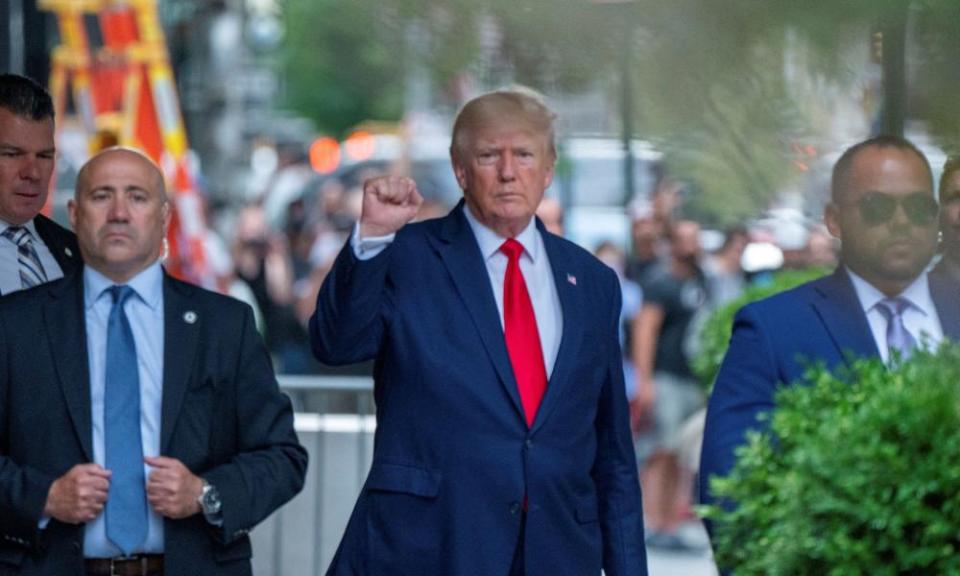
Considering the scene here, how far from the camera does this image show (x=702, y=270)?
35.4 ft

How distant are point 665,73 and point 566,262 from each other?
1.86 m

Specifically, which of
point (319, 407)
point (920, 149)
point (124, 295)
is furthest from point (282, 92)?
point (920, 149)

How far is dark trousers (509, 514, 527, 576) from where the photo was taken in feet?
14.1

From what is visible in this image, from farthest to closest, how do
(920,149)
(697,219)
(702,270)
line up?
(702,270) < (697,219) < (920,149)

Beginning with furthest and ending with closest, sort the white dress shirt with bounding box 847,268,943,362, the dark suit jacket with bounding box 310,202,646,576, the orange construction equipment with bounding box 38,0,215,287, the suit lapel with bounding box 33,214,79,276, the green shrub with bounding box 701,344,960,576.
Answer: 1. the orange construction equipment with bounding box 38,0,215,287
2. the suit lapel with bounding box 33,214,79,276
3. the dark suit jacket with bounding box 310,202,646,576
4. the white dress shirt with bounding box 847,268,943,362
5. the green shrub with bounding box 701,344,960,576

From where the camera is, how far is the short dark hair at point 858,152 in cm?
302

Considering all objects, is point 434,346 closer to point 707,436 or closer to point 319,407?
point 707,436

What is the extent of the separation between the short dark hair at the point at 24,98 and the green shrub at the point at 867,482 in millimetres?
2606

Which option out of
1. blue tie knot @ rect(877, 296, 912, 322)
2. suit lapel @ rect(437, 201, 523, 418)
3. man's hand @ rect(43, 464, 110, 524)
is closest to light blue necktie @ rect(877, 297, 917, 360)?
blue tie knot @ rect(877, 296, 912, 322)

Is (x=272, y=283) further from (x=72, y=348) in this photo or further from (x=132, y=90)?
(x=72, y=348)

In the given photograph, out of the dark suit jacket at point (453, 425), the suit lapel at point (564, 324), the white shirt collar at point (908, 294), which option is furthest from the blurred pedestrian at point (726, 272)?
the dark suit jacket at point (453, 425)

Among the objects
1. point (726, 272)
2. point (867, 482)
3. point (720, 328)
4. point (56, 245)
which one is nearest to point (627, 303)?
point (726, 272)

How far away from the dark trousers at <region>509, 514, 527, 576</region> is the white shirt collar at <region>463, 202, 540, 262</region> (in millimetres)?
630

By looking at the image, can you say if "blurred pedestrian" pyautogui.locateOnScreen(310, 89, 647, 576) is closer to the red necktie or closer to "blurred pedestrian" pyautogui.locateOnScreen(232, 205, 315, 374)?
the red necktie
